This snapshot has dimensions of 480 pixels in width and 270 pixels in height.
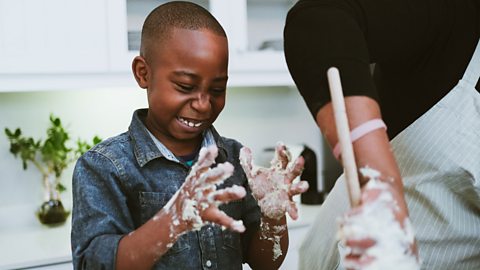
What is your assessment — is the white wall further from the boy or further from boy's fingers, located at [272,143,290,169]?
boy's fingers, located at [272,143,290,169]

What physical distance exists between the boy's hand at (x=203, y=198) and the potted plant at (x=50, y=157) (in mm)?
1330

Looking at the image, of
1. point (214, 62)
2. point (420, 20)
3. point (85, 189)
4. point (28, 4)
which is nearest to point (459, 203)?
point (420, 20)

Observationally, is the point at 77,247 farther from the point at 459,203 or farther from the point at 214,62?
the point at 459,203

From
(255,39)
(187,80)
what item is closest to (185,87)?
(187,80)

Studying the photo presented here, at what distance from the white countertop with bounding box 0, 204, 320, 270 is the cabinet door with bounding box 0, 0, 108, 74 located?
53 cm

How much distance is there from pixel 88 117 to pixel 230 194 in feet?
4.88

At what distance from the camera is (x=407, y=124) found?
83 centimetres

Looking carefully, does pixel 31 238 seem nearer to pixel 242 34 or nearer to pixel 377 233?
pixel 242 34

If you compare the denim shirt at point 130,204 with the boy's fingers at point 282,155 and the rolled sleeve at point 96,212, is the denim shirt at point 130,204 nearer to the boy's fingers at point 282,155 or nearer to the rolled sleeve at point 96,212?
the rolled sleeve at point 96,212

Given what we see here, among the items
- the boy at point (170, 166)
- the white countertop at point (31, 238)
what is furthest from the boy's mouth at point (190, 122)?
the white countertop at point (31, 238)

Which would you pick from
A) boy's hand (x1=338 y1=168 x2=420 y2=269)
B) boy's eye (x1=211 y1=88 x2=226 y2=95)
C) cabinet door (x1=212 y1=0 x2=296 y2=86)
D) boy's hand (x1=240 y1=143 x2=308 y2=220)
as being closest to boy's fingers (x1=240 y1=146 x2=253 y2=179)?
boy's hand (x1=240 y1=143 x2=308 y2=220)

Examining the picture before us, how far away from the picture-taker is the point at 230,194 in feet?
2.33

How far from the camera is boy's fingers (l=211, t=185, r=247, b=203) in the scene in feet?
2.32

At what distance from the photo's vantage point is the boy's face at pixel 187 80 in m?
0.90
